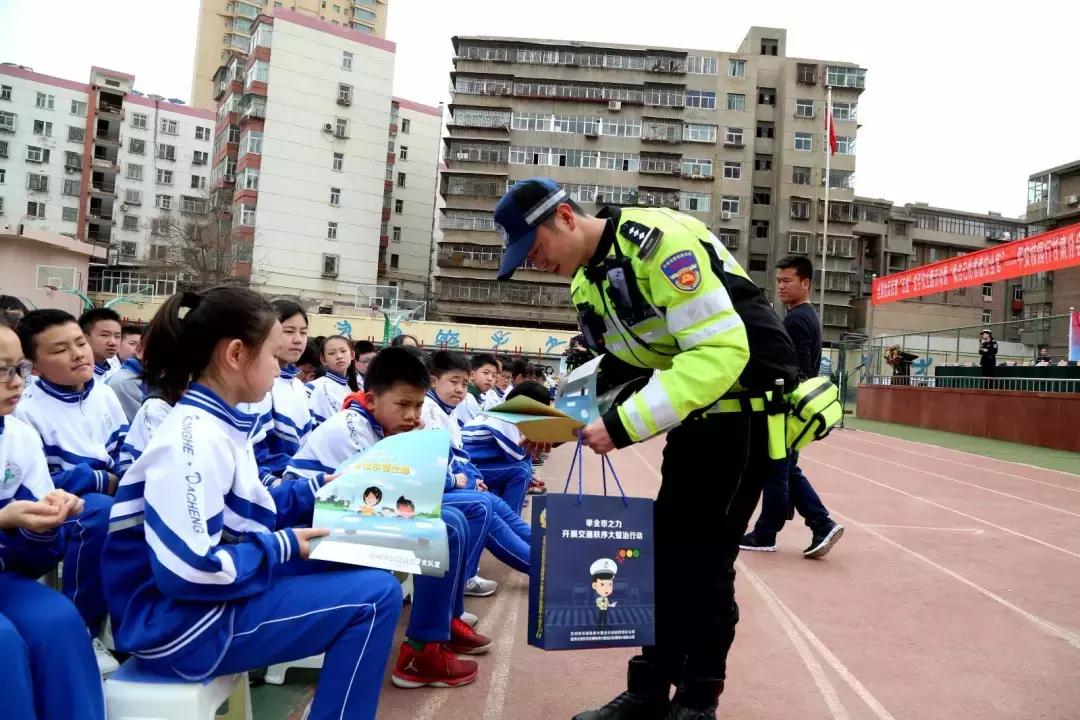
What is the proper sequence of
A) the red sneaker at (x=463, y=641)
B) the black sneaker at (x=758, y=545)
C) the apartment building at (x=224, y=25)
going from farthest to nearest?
the apartment building at (x=224, y=25) → the black sneaker at (x=758, y=545) → the red sneaker at (x=463, y=641)

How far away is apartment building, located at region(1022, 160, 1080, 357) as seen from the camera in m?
44.2

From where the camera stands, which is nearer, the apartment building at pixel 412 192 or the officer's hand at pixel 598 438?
the officer's hand at pixel 598 438

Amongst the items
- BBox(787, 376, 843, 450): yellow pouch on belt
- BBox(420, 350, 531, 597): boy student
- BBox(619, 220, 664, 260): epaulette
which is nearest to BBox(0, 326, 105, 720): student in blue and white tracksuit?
BBox(619, 220, 664, 260): epaulette

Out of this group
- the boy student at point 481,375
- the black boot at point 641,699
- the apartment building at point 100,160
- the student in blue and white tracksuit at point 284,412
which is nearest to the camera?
the black boot at point 641,699

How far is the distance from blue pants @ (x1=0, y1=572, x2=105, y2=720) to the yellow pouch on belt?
3.32m

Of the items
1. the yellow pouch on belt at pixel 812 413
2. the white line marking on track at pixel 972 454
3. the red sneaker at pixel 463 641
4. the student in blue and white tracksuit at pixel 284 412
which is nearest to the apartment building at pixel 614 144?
the white line marking on track at pixel 972 454

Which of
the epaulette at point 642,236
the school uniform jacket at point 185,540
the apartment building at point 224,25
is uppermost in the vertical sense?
the apartment building at point 224,25

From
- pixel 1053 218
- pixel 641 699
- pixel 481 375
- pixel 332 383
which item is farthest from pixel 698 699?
pixel 1053 218

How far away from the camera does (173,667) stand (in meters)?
1.89

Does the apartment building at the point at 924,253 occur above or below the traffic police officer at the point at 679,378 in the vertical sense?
above

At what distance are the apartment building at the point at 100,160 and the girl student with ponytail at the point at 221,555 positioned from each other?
2196 inches

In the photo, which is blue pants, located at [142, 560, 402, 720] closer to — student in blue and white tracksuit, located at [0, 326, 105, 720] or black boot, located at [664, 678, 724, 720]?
student in blue and white tracksuit, located at [0, 326, 105, 720]

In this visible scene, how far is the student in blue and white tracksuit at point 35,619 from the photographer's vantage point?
5.78 feet

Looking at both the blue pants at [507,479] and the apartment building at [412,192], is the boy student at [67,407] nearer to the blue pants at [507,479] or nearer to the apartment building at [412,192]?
the blue pants at [507,479]
